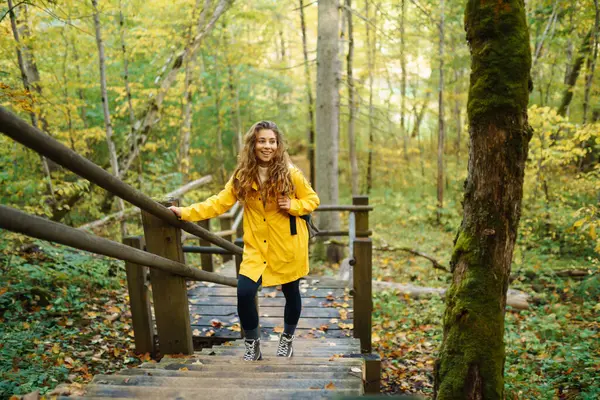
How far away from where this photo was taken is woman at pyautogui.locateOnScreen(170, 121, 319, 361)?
132 inches

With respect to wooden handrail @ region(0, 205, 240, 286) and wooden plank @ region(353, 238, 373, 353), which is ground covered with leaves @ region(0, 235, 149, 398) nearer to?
wooden handrail @ region(0, 205, 240, 286)

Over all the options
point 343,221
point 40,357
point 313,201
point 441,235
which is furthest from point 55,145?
point 343,221

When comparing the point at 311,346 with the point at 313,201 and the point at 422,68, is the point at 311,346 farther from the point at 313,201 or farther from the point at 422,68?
the point at 422,68

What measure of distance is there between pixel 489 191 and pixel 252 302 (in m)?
2.00

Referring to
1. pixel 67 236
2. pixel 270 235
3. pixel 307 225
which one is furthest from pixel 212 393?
pixel 307 225

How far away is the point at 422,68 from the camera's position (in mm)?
22000

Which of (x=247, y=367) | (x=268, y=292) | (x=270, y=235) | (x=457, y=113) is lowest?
(x=268, y=292)

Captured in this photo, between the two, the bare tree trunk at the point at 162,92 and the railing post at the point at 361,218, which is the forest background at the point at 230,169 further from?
the railing post at the point at 361,218

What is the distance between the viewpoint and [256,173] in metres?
3.37

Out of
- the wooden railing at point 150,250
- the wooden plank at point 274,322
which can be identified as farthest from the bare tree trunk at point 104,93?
the wooden railing at point 150,250

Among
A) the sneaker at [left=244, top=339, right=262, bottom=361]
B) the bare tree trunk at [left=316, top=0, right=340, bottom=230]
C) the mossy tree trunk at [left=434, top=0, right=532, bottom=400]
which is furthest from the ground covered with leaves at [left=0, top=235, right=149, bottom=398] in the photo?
the bare tree trunk at [left=316, top=0, right=340, bottom=230]

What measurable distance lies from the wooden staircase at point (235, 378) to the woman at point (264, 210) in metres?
0.41

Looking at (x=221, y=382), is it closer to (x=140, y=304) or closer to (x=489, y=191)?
(x=140, y=304)

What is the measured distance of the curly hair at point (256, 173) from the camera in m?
3.34
